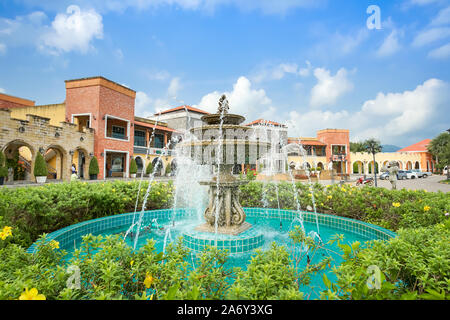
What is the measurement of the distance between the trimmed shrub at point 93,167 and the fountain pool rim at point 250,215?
15.2 metres

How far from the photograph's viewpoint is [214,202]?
16.9ft

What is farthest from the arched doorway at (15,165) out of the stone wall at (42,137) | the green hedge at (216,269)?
the green hedge at (216,269)

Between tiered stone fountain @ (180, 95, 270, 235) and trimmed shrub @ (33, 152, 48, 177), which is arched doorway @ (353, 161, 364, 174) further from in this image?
trimmed shrub @ (33, 152, 48, 177)

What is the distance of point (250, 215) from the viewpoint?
6984 millimetres

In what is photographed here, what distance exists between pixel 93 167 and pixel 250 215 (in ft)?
56.0

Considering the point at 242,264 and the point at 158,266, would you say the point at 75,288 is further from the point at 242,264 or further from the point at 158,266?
the point at 242,264

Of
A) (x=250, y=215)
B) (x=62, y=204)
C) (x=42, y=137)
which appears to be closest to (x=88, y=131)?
(x=42, y=137)

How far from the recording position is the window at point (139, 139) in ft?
84.9

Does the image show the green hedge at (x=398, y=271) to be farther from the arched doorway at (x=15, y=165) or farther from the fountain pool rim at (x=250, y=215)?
the arched doorway at (x=15, y=165)

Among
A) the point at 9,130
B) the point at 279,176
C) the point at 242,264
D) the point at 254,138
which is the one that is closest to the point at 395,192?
the point at 254,138

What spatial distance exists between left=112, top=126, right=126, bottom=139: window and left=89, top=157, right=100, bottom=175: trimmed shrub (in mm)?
4293

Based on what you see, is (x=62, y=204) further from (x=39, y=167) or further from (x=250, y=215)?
(x=39, y=167)

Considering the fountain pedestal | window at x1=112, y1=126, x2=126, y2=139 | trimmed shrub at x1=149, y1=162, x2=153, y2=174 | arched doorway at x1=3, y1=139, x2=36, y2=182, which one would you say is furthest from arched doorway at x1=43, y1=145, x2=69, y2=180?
the fountain pedestal
